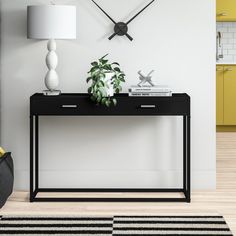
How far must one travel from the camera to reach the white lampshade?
17.3ft

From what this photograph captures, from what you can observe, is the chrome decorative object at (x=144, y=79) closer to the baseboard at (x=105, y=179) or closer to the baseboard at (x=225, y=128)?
the baseboard at (x=105, y=179)

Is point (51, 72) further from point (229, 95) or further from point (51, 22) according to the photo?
point (229, 95)

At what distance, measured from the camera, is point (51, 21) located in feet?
17.3

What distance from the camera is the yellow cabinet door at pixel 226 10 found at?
9.36m

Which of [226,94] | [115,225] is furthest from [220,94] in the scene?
[115,225]

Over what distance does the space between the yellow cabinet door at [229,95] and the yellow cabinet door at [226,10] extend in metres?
0.69

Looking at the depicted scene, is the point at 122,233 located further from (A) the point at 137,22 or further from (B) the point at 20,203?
(A) the point at 137,22

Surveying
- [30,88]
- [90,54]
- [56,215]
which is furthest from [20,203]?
[90,54]

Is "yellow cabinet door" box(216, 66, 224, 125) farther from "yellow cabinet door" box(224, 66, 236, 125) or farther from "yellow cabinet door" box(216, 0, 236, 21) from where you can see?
"yellow cabinet door" box(216, 0, 236, 21)

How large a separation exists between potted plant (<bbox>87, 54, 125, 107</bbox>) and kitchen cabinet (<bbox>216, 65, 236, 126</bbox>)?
13.0ft

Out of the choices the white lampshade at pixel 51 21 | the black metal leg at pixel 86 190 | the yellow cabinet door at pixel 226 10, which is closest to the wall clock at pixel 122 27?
the white lampshade at pixel 51 21

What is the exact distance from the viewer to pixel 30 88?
18.8 ft

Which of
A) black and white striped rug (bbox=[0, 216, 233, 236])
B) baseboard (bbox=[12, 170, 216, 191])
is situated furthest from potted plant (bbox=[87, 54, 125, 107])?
black and white striped rug (bbox=[0, 216, 233, 236])

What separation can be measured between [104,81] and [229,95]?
14.1 ft
